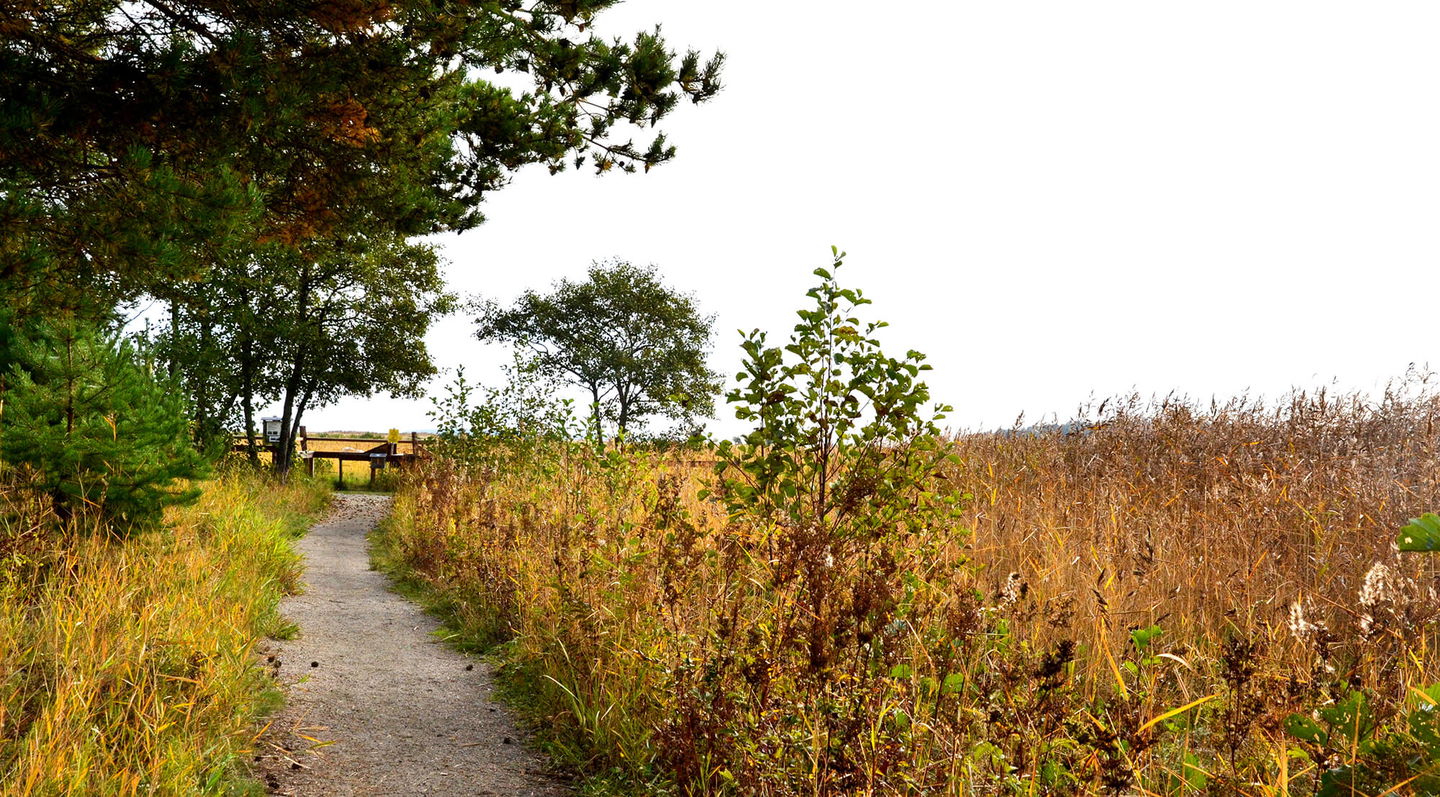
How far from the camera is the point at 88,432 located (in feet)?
21.5

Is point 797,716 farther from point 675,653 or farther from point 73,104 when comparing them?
point 73,104

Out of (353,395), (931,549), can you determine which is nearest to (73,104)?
(931,549)

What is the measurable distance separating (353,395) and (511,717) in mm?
18023

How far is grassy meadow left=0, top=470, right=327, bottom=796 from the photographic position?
3.55 metres

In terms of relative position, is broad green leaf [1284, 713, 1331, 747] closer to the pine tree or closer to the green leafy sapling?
the green leafy sapling

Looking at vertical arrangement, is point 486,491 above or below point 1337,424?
below

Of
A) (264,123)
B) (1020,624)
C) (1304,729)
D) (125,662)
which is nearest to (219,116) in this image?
(264,123)

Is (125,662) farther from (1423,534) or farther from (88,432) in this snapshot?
(1423,534)

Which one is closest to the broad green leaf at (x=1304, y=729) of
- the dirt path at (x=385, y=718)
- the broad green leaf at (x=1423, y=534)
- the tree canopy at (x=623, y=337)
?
the broad green leaf at (x=1423, y=534)

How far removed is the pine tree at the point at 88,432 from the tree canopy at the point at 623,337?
21773mm

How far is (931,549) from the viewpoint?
15.9ft

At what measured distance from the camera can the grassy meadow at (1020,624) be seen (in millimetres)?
2814

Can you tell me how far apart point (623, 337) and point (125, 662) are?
2599cm

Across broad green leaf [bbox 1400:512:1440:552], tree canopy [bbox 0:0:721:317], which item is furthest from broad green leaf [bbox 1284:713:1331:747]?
tree canopy [bbox 0:0:721:317]
